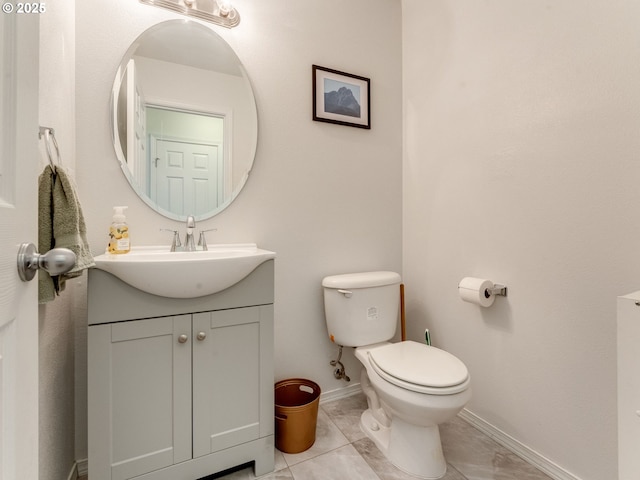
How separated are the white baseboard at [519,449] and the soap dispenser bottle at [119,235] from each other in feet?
5.89

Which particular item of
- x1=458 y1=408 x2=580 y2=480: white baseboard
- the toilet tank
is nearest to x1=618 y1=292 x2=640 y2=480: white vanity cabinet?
x1=458 y1=408 x2=580 y2=480: white baseboard

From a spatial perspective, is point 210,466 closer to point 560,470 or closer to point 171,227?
point 171,227

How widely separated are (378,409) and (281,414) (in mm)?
511

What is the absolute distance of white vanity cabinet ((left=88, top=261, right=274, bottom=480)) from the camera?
3.42 feet

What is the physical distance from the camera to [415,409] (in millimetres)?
1190

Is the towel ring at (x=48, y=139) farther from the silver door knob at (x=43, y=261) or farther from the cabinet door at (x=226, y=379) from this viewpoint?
the cabinet door at (x=226, y=379)

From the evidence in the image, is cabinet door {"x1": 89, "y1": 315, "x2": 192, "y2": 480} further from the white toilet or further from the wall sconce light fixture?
the wall sconce light fixture

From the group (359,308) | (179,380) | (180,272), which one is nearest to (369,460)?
(359,308)

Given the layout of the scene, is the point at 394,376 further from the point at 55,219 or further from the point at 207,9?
the point at 207,9

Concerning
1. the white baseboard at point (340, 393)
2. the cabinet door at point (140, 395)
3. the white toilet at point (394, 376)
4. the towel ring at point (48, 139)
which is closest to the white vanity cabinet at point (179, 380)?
the cabinet door at point (140, 395)

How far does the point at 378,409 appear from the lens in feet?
5.24

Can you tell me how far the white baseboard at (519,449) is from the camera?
49.3 inches

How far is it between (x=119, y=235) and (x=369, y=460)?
4.57ft

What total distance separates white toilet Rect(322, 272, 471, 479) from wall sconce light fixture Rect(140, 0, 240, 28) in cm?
135
